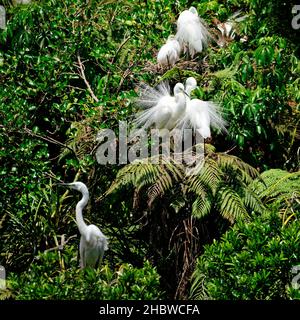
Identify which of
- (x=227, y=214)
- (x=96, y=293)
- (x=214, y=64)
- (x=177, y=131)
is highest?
(x=214, y=64)

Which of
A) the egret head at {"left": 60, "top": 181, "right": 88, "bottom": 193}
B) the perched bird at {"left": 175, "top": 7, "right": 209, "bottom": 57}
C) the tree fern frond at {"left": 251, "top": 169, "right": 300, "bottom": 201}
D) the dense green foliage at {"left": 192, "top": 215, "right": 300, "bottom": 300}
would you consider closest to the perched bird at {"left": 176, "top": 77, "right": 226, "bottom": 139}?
the tree fern frond at {"left": 251, "top": 169, "right": 300, "bottom": 201}

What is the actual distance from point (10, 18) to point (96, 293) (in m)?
3.08

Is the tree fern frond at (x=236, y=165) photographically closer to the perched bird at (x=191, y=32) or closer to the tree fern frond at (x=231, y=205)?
the tree fern frond at (x=231, y=205)

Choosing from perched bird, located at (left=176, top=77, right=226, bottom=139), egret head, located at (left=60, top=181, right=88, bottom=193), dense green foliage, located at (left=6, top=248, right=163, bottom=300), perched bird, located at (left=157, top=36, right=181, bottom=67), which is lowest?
dense green foliage, located at (left=6, top=248, right=163, bottom=300)

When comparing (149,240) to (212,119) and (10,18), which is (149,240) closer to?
(212,119)

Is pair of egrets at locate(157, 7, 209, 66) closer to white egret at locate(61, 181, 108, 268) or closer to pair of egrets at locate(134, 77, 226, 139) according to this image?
pair of egrets at locate(134, 77, 226, 139)

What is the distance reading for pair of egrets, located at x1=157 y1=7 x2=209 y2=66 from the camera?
22.3 ft

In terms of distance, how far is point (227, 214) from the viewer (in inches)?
219

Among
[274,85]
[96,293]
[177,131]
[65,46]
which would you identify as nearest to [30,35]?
[65,46]

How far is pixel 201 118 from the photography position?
20.1 ft

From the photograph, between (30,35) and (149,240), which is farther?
(30,35)

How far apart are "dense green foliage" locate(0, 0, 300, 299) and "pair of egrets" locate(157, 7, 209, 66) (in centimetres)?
9

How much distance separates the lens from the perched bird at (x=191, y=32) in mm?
7016

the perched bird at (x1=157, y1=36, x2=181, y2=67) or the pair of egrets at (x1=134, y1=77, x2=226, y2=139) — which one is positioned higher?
the perched bird at (x1=157, y1=36, x2=181, y2=67)
